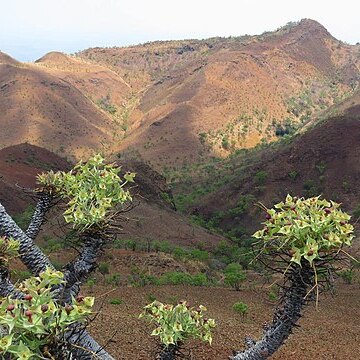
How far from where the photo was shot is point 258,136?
71.6 meters

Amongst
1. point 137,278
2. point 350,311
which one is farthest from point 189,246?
point 350,311

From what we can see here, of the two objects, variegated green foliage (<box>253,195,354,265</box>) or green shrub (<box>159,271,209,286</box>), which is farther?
green shrub (<box>159,271,209,286</box>)

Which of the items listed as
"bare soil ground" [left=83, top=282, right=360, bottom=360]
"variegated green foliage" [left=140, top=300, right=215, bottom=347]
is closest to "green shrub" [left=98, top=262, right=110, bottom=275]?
"bare soil ground" [left=83, top=282, right=360, bottom=360]

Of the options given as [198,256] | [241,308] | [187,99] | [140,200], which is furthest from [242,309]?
[187,99]

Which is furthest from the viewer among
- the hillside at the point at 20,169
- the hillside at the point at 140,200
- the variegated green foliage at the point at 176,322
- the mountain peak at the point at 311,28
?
the mountain peak at the point at 311,28

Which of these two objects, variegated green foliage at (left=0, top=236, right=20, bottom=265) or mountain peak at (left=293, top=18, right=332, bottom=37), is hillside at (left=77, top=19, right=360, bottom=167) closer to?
mountain peak at (left=293, top=18, right=332, bottom=37)

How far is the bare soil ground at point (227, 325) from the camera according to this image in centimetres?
828

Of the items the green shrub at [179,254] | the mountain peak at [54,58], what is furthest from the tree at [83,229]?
the mountain peak at [54,58]

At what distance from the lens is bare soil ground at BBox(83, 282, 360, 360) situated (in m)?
8.28

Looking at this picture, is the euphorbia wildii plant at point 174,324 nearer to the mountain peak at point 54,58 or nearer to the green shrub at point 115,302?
the green shrub at point 115,302

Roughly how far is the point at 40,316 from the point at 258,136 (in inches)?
2765

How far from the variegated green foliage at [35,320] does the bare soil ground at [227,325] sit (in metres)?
2.23

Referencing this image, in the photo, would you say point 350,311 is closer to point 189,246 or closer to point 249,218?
point 189,246

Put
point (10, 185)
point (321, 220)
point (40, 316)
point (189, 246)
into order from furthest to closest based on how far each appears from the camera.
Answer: point (10, 185) → point (189, 246) → point (321, 220) → point (40, 316)
